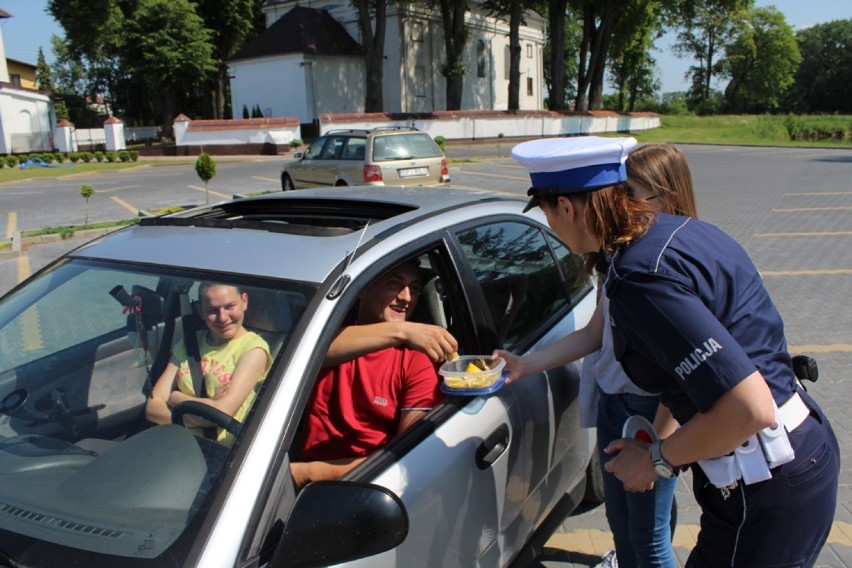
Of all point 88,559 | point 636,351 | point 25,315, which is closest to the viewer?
point 88,559

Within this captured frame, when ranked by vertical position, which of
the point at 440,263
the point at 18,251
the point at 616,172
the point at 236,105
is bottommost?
the point at 18,251

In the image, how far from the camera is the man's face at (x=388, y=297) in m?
2.44

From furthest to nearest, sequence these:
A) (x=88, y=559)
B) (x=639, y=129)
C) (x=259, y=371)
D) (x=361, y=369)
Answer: (x=639, y=129), (x=361, y=369), (x=259, y=371), (x=88, y=559)

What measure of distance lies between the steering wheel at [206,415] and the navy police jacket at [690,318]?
1.02 metres

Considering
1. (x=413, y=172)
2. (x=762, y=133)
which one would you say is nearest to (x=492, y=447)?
(x=413, y=172)

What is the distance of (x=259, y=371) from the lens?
6.35ft

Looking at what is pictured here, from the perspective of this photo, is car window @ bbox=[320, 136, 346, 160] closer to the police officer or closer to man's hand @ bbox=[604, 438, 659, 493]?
the police officer

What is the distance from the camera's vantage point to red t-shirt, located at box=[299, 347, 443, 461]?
2203 millimetres

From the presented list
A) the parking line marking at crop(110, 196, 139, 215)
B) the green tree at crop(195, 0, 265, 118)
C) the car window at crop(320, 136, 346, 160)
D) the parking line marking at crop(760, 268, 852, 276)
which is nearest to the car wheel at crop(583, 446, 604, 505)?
the parking line marking at crop(760, 268, 852, 276)

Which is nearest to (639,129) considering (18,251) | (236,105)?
(236,105)

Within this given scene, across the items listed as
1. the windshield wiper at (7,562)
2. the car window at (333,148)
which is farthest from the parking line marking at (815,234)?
the windshield wiper at (7,562)

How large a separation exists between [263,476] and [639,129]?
5533cm

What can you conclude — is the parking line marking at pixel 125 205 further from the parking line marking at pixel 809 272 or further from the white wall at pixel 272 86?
the white wall at pixel 272 86

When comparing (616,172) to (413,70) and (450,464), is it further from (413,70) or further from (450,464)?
(413,70)
